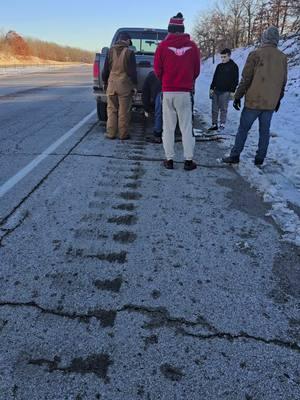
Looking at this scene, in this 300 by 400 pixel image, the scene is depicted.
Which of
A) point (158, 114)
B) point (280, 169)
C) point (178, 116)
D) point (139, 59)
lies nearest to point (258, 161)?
point (280, 169)

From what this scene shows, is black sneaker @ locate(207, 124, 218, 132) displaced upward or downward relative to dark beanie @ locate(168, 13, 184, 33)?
downward

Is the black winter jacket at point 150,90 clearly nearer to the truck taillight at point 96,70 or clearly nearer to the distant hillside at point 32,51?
the truck taillight at point 96,70

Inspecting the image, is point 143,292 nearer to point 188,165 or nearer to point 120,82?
point 188,165

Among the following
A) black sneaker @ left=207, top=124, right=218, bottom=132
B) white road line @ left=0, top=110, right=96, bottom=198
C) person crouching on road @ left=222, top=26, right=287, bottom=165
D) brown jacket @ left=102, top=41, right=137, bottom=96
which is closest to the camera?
white road line @ left=0, top=110, right=96, bottom=198

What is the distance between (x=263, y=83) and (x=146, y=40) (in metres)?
4.45

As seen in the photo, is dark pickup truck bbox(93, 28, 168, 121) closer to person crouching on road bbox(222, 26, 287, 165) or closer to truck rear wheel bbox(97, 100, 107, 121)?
truck rear wheel bbox(97, 100, 107, 121)

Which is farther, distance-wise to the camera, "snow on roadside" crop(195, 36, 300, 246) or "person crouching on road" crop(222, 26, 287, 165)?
"person crouching on road" crop(222, 26, 287, 165)

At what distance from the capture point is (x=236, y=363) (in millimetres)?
2100

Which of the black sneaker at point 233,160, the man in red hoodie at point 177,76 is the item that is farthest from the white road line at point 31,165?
the black sneaker at point 233,160

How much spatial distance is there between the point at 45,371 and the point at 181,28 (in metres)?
4.47

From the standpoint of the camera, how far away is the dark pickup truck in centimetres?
768

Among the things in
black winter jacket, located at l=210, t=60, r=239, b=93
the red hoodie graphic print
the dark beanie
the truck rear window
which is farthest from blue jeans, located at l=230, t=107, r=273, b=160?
the truck rear window

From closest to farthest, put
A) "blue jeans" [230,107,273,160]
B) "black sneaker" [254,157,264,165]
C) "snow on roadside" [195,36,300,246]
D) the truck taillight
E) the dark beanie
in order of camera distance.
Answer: "snow on roadside" [195,36,300,246], the dark beanie, "blue jeans" [230,107,273,160], "black sneaker" [254,157,264,165], the truck taillight

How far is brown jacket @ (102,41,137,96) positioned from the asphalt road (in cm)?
258
